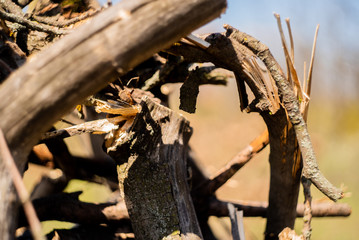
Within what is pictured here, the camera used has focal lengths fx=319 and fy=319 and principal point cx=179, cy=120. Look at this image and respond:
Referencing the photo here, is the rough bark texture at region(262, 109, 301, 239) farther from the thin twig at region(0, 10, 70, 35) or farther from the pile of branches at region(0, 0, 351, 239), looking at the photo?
the thin twig at region(0, 10, 70, 35)

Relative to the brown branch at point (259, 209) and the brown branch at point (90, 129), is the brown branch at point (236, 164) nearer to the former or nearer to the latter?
the brown branch at point (259, 209)

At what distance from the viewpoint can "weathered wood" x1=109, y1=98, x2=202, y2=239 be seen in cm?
120

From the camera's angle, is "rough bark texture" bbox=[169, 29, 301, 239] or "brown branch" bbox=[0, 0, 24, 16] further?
"brown branch" bbox=[0, 0, 24, 16]

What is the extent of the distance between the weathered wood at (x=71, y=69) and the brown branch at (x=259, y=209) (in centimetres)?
142

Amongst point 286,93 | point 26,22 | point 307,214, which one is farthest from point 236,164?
point 26,22

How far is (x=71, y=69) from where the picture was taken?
2.40 feet

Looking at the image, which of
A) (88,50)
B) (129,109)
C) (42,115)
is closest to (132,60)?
(88,50)

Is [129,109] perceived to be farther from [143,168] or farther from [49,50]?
[49,50]

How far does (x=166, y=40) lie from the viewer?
2.71ft

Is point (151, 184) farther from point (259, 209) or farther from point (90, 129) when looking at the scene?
point (259, 209)

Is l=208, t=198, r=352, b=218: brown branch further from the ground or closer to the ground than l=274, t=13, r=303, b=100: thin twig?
closer to the ground

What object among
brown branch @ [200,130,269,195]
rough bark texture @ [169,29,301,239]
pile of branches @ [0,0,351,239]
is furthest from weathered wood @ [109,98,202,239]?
brown branch @ [200,130,269,195]

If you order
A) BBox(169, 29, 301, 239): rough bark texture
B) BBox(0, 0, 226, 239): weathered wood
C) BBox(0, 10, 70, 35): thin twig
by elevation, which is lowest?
BBox(169, 29, 301, 239): rough bark texture

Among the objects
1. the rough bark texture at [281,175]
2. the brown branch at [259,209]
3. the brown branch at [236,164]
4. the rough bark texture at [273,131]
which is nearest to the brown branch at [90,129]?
the rough bark texture at [273,131]
